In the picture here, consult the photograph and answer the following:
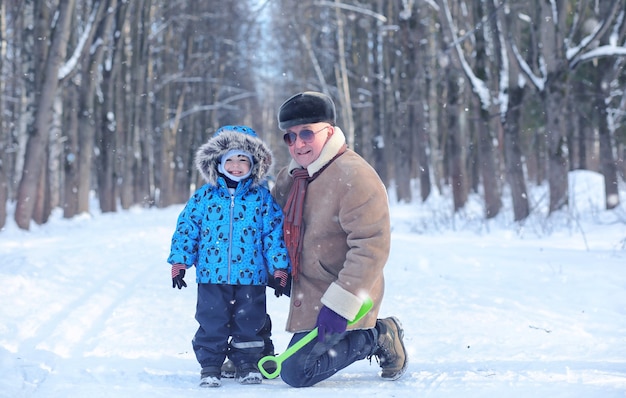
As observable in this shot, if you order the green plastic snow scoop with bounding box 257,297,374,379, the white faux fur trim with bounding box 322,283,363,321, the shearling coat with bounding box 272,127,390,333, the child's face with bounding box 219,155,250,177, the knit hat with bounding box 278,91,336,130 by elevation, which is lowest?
the green plastic snow scoop with bounding box 257,297,374,379

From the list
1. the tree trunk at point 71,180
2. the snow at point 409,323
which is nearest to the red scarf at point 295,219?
the snow at point 409,323

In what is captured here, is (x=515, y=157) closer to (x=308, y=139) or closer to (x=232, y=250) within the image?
(x=308, y=139)

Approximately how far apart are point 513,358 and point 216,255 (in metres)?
1.91

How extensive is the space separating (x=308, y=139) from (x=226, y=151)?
0.48 metres

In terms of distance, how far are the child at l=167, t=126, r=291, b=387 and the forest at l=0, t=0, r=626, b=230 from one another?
27.3ft

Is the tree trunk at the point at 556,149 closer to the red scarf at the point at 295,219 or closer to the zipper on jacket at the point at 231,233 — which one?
the red scarf at the point at 295,219

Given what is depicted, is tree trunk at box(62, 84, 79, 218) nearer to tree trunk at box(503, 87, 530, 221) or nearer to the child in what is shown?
tree trunk at box(503, 87, 530, 221)

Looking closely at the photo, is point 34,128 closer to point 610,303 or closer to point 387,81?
point 610,303

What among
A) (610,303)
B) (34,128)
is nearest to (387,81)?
(34,128)

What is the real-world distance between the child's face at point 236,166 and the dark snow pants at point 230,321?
25.2 inches

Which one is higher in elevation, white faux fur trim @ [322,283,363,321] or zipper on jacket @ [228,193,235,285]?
zipper on jacket @ [228,193,235,285]

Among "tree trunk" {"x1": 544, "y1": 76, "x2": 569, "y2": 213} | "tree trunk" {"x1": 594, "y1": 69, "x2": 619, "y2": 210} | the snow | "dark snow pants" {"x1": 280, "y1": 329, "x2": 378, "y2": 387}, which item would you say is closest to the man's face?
"dark snow pants" {"x1": 280, "y1": 329, "x2": 378, "y2": 387}

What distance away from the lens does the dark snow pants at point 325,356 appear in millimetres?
3758

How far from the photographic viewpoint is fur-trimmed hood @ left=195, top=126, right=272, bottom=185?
13.5 feet
